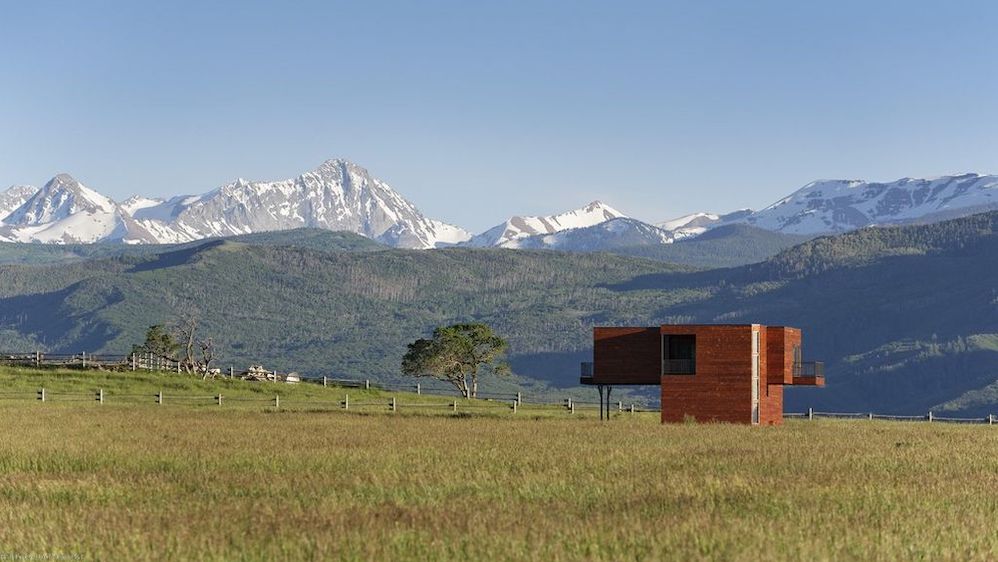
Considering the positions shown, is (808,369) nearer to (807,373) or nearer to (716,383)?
(807,373)

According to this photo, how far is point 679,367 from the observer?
89188 mm

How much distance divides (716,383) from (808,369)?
10455 mm

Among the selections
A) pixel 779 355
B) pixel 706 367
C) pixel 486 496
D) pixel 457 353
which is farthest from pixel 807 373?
pixel 486 496

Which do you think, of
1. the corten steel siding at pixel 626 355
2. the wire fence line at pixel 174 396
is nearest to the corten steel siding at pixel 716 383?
the corten steel siding at pixel 626 355

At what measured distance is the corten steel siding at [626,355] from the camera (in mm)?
91250

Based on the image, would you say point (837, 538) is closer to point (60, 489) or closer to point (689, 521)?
point (689, 521)

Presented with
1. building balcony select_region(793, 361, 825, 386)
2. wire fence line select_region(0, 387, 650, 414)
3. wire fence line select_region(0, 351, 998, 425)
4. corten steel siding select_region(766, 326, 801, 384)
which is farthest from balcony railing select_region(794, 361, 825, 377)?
wire fence line select_region(0, 387, 650, 414)

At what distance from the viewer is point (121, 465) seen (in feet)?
145

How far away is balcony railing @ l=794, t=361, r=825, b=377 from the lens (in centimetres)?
9462

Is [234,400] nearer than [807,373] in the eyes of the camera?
No

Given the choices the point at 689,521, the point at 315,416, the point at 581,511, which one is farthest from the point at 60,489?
the point at 315,416

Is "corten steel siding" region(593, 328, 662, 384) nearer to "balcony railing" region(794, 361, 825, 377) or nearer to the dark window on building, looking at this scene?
the dark window on building

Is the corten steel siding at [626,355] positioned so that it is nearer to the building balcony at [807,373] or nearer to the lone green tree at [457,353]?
the building balcony at [807,373]

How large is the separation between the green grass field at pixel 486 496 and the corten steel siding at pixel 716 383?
23347mm
